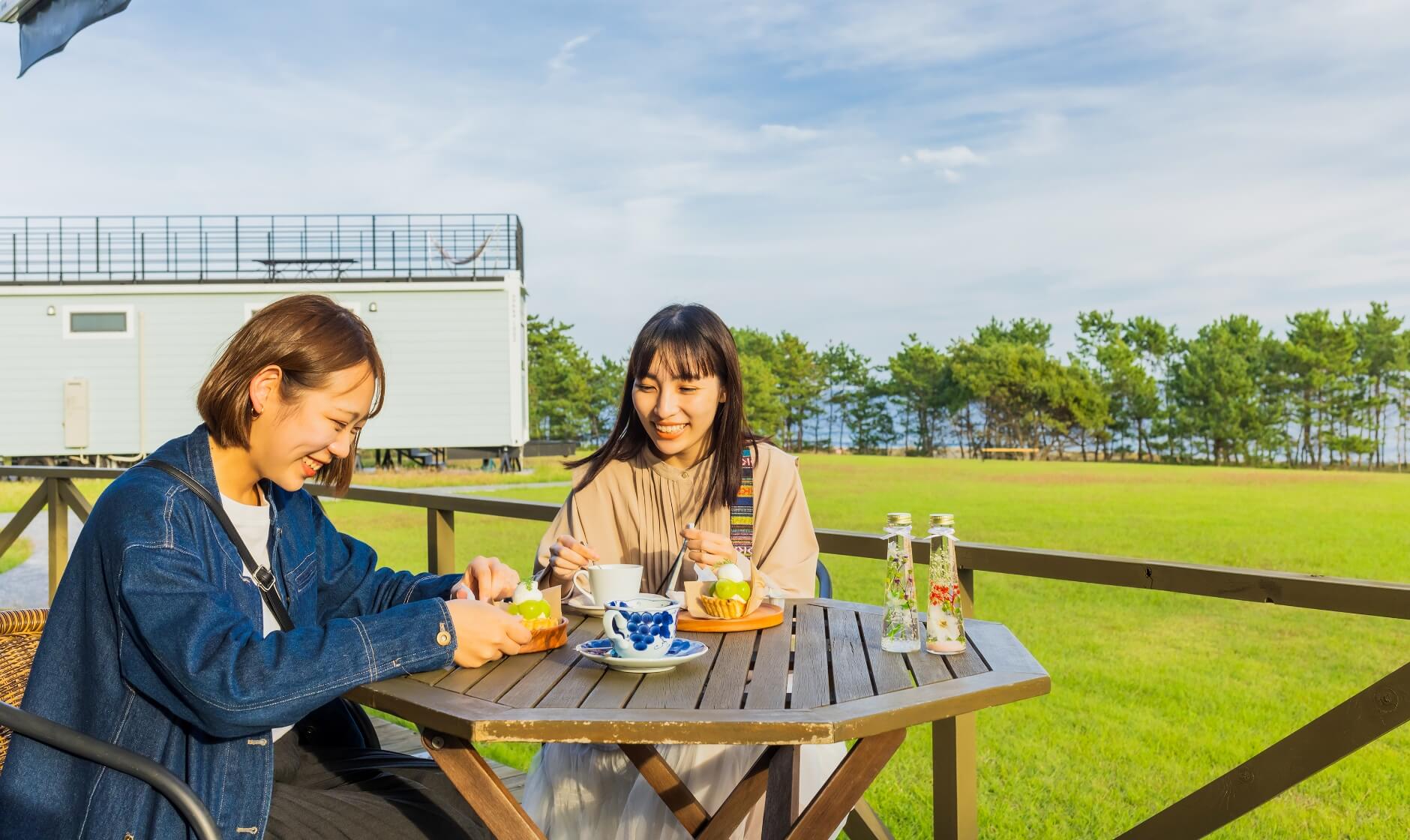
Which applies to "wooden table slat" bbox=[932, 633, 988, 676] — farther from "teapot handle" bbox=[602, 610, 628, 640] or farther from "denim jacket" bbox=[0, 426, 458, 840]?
"denim jacket" bbox=[0, 426, 458, 840]

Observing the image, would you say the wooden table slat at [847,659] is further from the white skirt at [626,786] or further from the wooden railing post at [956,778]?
the wooden railing post at [956,778]

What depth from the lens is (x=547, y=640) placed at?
5.84ft

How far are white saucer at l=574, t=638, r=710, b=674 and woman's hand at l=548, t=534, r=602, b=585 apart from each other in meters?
0.52

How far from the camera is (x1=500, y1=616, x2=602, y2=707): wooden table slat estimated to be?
1450 mm

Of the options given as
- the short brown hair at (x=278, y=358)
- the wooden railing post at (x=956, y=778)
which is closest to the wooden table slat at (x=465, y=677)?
the short brown hair at (x=278, y=358)

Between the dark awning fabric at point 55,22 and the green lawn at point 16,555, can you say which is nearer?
the dark awning fabric at point 55,22

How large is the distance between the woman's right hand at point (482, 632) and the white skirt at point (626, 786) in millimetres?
503

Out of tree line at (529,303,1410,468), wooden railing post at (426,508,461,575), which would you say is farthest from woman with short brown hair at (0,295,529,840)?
tree line at (529,303,1410,468)

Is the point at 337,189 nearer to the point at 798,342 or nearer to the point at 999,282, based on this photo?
the point at 798,342

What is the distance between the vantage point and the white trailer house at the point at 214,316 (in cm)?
2080

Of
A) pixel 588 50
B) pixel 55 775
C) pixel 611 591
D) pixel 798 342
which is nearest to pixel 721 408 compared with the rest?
pixel 611 591

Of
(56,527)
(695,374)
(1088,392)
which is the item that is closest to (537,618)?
(695,374)

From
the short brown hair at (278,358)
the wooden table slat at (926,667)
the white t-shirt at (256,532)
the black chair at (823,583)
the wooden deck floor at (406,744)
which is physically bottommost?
the wooden deck floor at (406,744)

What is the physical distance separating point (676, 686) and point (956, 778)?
1098mm
